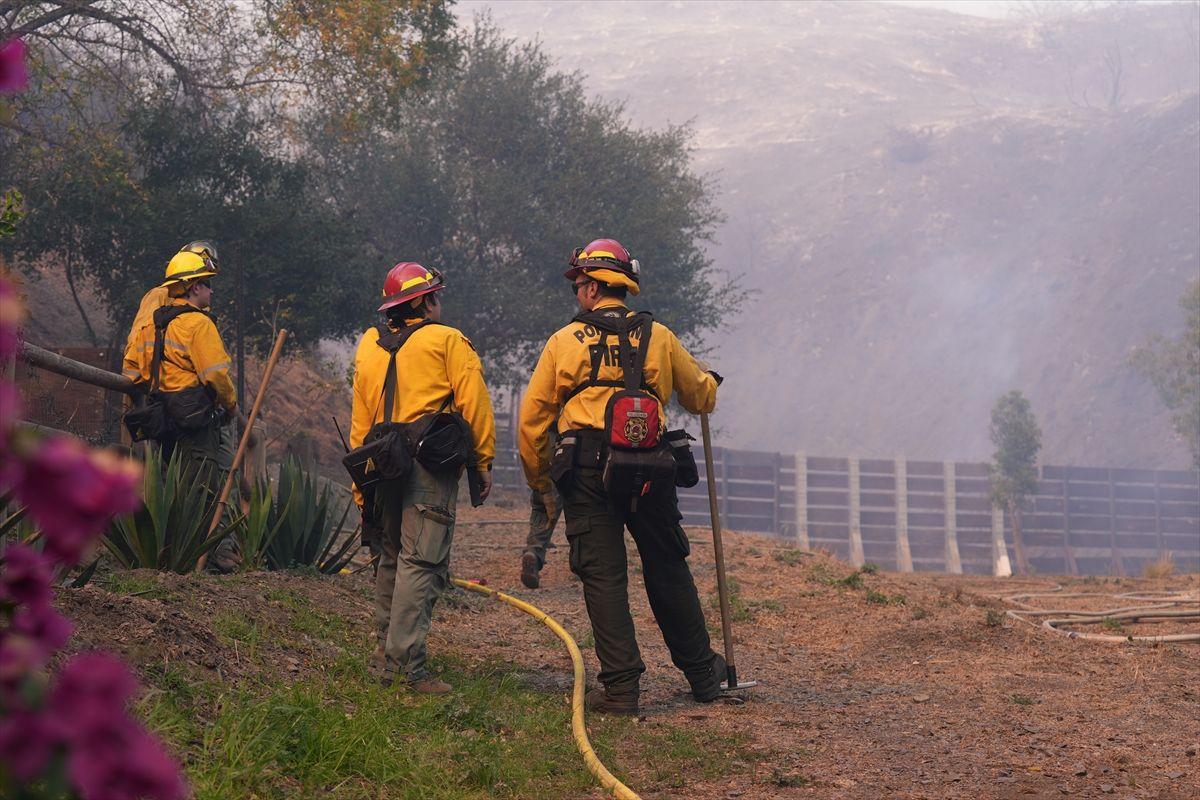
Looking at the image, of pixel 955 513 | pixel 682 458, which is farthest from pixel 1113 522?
pixel 682 458

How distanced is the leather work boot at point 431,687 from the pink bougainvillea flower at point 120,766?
450 cm

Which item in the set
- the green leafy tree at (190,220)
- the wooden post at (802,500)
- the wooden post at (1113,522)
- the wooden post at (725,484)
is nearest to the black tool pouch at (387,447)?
the green leafy tree at (190,220)

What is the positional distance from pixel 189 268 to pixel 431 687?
10.6 ft

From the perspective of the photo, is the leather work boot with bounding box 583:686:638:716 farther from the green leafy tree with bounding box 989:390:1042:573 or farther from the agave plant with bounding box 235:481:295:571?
the green leafy tree with bounding box 989:390:1042:573

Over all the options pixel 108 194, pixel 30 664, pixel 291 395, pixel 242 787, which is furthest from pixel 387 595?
pixel 291 395

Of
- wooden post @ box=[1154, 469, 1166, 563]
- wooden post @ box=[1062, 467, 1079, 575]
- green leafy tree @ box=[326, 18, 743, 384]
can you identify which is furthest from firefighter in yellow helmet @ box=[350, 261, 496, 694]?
wooden post @ box=[1154, 469, 1166, 563]

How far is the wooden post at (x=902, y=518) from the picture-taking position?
36.6 meters

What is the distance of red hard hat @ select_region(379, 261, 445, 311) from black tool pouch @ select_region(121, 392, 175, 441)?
2.07 meters

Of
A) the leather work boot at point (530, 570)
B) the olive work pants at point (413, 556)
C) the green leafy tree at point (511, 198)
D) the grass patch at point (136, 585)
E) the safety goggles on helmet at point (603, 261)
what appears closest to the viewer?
the grass patch at point (136, 585)

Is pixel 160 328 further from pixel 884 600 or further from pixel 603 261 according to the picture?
pixel 884 600

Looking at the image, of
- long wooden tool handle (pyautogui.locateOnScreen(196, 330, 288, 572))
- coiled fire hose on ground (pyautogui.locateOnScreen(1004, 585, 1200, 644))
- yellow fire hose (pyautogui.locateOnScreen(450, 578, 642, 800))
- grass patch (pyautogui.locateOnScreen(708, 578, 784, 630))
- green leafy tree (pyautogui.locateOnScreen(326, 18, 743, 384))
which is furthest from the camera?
green leafy tree (pyautogui.locateOnScreen(326, 18, 743, 384))

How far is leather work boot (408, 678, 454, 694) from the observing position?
18.2ft

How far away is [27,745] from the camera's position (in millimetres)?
1121

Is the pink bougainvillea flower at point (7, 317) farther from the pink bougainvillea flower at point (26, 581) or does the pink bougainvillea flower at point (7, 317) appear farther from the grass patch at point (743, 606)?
the grass patch at point (743, 606)
